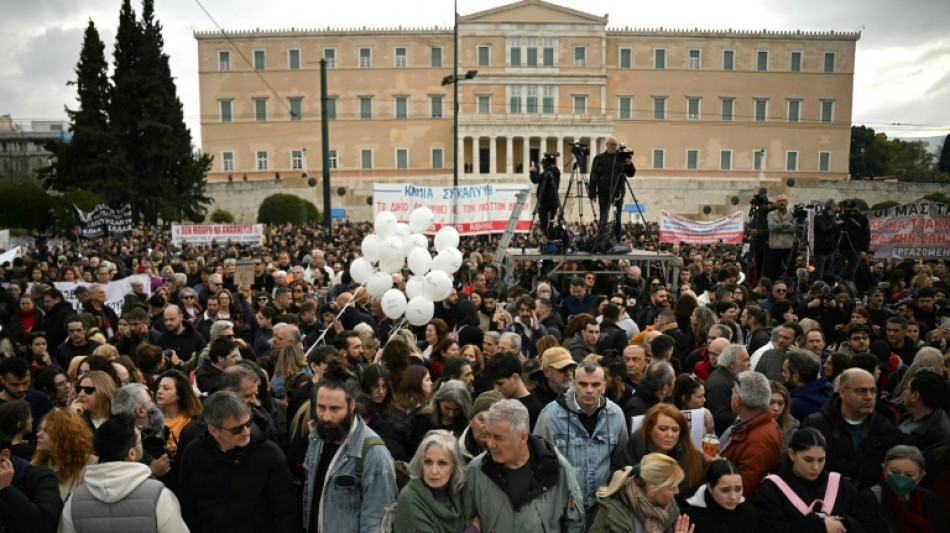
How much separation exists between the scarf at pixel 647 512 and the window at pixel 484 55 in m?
57.1

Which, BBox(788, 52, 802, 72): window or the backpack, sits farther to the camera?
BBox(788, 52, 802, 72): window

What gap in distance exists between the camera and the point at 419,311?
8.14m

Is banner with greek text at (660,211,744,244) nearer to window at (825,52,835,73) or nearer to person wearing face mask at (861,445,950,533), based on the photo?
person wearing face mask at (861,445,950,533)

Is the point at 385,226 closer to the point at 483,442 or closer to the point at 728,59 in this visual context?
the point at 483,442

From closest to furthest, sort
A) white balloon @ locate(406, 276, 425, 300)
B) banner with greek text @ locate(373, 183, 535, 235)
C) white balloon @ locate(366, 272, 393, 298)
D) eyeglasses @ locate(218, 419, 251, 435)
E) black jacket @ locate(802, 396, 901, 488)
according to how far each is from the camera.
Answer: eyeglasses @ locate(218, 419, 251, 435)
black jacket @ locate(802, 396, 901, 488)
white balloon @ locate(406, 276, 425, 300)
white balloon @ locate(366, 272, 393, 298)
banner with greek text @ locate(373, 183, 535, 235)

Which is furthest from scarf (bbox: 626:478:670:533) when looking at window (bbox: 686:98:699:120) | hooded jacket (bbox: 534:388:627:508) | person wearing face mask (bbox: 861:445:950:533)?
window (bbox: 686:98:699:120)

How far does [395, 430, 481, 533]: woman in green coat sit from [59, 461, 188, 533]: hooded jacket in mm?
1074

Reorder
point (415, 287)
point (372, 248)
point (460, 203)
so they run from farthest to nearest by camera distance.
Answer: point (460, 203), point (372, 248), point (415, 287)

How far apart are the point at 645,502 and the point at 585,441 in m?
0.71

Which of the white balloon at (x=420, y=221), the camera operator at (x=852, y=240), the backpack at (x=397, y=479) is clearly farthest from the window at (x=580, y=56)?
the backpack at (x=397, y=479)

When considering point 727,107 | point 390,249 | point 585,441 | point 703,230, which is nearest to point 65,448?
point 585,441

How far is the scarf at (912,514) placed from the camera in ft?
12.3

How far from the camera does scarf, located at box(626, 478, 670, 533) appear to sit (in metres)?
3.48

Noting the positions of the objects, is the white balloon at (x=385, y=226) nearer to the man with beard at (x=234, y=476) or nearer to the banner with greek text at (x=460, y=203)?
the man with beard at (x=234, y=476)
